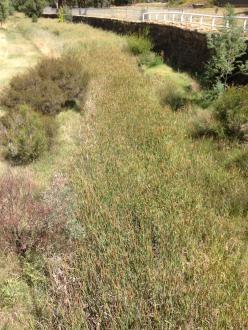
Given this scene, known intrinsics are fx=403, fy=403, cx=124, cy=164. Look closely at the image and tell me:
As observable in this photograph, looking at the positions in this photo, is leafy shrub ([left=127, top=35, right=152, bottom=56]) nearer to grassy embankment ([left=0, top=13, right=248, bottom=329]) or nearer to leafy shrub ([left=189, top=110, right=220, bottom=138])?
leafy shrub ([left=189, top=110, right=220, bottom=138])

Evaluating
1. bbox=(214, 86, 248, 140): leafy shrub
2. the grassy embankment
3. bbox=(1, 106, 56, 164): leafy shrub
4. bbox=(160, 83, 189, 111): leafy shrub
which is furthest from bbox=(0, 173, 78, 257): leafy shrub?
bbox=(160, 83, 189, 111): leafy shrub

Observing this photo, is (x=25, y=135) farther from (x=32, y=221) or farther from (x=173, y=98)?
(x=173, y=98)

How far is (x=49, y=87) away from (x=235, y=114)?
587 centimetres

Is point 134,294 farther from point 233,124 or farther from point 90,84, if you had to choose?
point 90,84

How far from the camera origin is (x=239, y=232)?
20.7ft

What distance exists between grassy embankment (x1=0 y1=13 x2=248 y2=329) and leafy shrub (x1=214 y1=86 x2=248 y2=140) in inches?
26.3

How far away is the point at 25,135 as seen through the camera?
952 cm

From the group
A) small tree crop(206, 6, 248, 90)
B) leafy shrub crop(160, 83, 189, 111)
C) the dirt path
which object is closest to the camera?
small tree crop(206, 6, 248, 90)

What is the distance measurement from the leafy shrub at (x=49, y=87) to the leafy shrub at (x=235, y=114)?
5158 mm

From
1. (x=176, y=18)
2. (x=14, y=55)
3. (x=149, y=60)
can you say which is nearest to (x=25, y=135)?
(x=149, y=60)

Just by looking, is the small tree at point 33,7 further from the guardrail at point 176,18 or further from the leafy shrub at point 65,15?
the leafy shrub at point 65,15

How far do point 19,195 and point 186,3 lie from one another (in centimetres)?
4830

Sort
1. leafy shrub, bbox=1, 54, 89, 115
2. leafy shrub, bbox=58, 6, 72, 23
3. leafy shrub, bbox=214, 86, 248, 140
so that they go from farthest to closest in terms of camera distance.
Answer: leafy shrub, bbox=58, 6, 72, 23
leafy shrub, bbox=1, 54, 89, 115
leafy shrub, bbox=214, 86, 248, 140

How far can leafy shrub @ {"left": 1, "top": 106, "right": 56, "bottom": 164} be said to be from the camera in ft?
31.0
